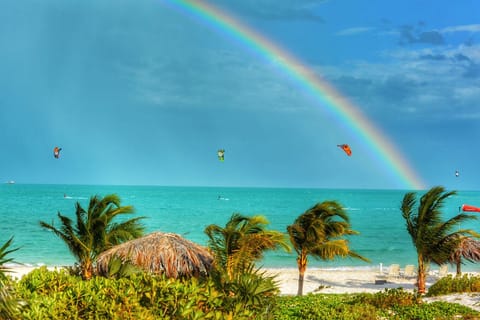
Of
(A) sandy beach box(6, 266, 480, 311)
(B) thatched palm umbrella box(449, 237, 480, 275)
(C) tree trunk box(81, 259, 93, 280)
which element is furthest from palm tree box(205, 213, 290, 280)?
(B) thatched palm umbrella box(449, 237, 480, 275)

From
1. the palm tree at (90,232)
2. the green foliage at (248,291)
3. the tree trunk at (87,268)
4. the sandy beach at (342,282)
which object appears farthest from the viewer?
the sandy beach at (342,282)

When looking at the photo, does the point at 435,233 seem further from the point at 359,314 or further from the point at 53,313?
the point at 53,313

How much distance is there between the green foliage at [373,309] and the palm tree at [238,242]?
1533 mm

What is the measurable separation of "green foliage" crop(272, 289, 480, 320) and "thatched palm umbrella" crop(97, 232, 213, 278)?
2407 millimetres

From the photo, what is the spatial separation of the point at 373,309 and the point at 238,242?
389 centimetres

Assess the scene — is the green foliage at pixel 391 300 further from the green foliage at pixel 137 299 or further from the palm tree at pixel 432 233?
the palm tree at pixel 432 233

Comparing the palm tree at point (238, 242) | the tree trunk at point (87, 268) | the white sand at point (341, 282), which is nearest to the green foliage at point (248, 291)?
the palm tree at point (238, 242)

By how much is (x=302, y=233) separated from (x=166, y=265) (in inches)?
269

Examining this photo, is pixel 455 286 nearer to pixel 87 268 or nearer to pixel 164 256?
pixel 164 256

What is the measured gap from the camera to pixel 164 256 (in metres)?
14.1

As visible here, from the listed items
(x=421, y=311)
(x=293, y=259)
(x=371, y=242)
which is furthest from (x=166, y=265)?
(x=371, y=242)

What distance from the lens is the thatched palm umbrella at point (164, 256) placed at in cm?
1400

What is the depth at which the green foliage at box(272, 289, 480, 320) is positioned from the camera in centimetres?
1220

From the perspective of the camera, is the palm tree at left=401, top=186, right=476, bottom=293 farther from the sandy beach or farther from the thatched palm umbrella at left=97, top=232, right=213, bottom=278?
the thatched palm umbrella at left=97, top=232, right=213, bottom=278
